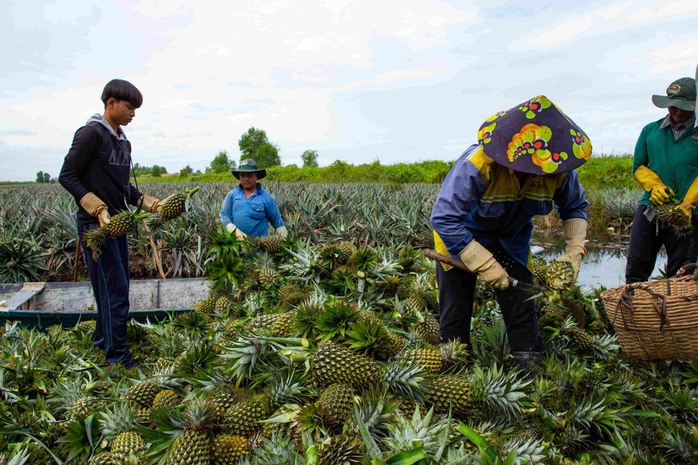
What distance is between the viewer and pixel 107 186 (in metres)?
3.91

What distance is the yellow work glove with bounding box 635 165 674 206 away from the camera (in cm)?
410

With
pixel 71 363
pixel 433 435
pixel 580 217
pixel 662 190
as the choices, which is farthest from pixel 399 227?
pixel 433 435

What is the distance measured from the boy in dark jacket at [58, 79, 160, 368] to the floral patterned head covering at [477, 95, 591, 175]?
2545 millimetres

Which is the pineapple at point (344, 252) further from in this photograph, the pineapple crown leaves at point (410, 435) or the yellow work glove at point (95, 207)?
the pineapple crown leaves at point (410, 435)

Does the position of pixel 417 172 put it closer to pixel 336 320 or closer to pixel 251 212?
pixel 251 212

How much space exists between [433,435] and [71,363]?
8.59ft

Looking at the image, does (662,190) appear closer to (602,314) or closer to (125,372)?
(602,314)

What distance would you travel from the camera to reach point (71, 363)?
132 inches

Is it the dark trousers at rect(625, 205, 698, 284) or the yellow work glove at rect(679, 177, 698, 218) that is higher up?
the yellow work glove at rect(679, 177, 698, 218)

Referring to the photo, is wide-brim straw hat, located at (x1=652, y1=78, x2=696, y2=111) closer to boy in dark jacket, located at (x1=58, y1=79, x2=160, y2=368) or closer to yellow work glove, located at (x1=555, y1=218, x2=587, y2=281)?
yellow work glove, located at (x1=555, y1=218, x2=587, y2=281)

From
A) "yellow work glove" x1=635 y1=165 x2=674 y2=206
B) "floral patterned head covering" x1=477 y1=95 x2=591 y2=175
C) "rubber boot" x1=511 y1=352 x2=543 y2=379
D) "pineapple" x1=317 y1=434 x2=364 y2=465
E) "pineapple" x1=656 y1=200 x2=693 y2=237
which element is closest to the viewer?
"pineapple" x1=317 y1=434 x2=364 y2=465

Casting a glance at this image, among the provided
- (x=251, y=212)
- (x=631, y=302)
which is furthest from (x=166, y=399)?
(x=251, y=212)

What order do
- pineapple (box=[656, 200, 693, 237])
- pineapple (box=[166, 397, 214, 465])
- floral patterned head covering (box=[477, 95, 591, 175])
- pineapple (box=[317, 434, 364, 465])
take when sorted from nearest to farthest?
pineapple (box=[317, 434, 364, 465]), pineapple (box=[166, 397, 214, 465]), floral patterned head covering (box=[477, 95, 591, 175]), pineapple (box=[656, 200, 693, 237])

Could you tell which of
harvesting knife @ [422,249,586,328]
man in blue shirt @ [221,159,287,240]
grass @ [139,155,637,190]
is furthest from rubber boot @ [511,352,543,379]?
grass @ [139,155,637,190]
